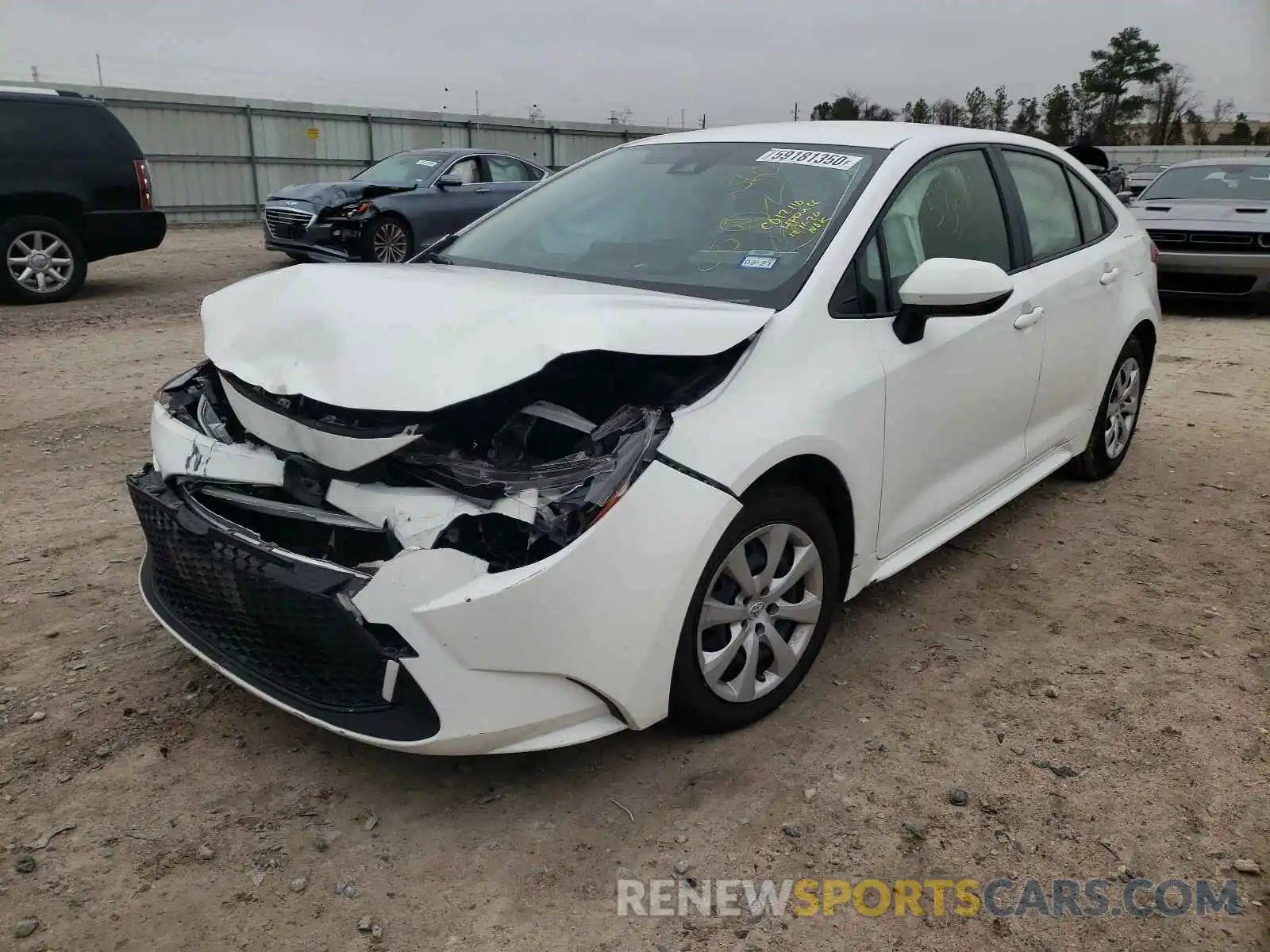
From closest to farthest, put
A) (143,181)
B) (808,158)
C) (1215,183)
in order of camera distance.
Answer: (808,158), (143,181), (1215,183)

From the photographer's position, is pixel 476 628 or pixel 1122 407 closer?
pixel 476 628

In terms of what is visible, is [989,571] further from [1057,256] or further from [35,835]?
[35,835]

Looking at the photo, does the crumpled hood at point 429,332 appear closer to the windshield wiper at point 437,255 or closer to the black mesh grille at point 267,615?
the black mesh grille at point 267,615

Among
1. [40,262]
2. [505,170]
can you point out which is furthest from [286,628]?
[505,170]

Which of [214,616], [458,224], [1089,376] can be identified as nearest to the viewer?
[214,616]

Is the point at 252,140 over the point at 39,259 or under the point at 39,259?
over

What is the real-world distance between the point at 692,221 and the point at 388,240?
8559mm

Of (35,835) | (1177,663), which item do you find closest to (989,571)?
(1177,663)

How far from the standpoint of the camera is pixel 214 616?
2.57m

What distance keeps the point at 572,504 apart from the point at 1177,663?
2233 millimetres

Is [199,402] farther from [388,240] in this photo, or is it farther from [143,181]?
[388,240]

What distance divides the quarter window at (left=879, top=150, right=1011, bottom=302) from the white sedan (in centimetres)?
2

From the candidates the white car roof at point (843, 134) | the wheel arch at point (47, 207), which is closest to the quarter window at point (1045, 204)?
the white car roof at point (843, 134)

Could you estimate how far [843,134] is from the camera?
11.4ft
